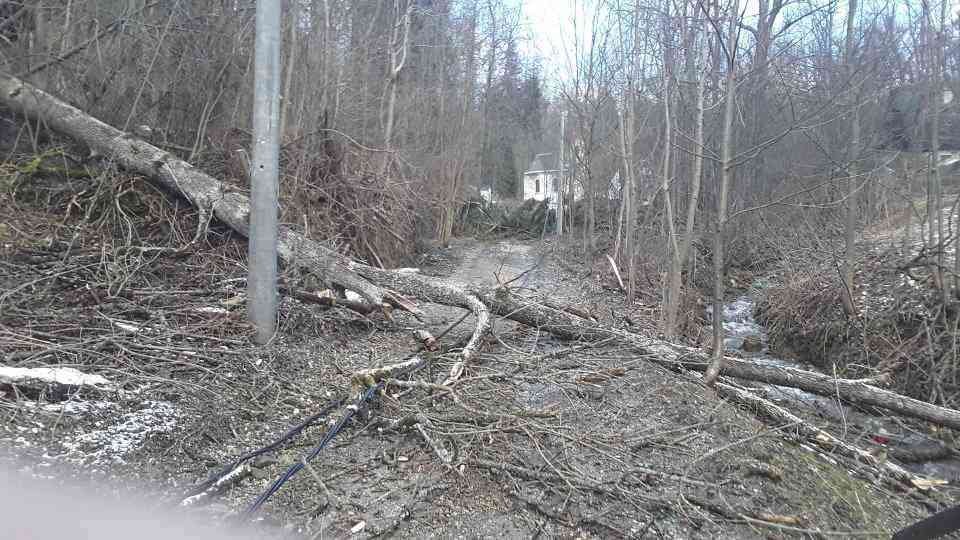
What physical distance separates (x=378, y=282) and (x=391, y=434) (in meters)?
2.59

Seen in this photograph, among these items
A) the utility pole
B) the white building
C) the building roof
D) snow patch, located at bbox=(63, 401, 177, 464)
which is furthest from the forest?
the building roof

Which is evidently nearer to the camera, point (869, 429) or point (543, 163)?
point (869, 429)

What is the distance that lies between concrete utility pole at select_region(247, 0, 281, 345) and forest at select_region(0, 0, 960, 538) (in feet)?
0.29

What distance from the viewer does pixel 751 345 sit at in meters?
8.75

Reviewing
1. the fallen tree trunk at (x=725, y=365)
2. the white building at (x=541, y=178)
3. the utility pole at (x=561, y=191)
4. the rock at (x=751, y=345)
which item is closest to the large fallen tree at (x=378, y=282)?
the fallen tree trunk at (x=725, y=365)

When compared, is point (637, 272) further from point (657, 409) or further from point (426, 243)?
point (657, 409)

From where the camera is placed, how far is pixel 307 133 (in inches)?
327

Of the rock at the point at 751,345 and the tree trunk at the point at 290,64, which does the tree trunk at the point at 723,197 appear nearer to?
the rock at the point at 751,345

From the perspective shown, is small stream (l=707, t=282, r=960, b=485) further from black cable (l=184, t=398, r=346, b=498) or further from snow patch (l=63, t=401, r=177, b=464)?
snow patch (l=63, t=401, r=177, b=464)

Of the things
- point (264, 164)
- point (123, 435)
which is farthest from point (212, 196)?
point (123, 435)

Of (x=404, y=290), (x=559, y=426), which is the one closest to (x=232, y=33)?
(x=404, y=290)

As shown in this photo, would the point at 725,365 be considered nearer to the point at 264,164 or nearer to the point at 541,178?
the point at 264,164

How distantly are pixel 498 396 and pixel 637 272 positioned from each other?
7.99 meters

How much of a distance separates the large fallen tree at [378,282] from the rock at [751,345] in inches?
159
